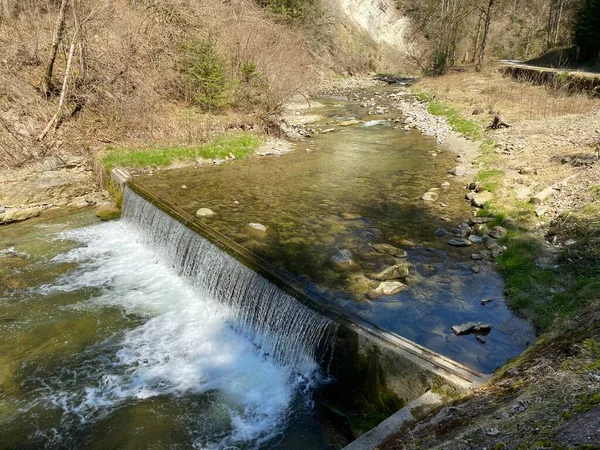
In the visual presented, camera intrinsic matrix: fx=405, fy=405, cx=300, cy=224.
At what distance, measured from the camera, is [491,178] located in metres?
11.7

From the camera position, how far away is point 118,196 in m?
12.4

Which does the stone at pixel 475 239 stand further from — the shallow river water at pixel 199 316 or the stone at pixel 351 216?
the stone at pixel 351 216

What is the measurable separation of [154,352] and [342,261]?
378 centimetres

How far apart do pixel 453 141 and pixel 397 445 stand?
51.6 ft

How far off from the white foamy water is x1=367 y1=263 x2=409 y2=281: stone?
2102 mm

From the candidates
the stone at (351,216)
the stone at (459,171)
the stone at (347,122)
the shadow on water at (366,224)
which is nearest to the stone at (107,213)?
the shadow on water at (366,224)

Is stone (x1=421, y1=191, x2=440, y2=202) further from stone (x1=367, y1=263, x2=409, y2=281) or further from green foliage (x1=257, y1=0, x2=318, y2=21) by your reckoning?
green foliage (x1=257, y1=0, x2=318, y2=21)

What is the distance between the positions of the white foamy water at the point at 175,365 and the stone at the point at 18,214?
3.72 m

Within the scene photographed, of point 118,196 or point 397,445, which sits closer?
point 397,445

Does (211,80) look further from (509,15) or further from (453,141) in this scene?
(509,15)

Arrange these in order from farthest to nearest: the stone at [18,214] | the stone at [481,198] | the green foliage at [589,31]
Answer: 1. the green foliage at [589,31]
2. the stone at [18,214]
3. the stone at [481,198]

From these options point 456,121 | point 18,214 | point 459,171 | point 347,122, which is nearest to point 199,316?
point 18,214

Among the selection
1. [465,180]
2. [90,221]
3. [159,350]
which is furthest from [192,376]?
[465,180]

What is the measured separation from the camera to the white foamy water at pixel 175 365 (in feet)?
19.1
